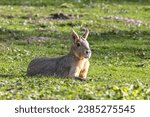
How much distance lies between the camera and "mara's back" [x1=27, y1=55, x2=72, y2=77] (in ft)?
79.5

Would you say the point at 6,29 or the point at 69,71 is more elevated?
the point at 69,71

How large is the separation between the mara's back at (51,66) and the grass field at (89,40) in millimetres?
518

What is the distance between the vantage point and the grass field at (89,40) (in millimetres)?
20422

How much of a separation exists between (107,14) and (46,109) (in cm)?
3351

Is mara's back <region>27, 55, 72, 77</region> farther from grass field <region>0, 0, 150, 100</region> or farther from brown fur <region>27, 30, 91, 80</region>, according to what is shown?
grass field <region>0, 0, 150, 100</region>

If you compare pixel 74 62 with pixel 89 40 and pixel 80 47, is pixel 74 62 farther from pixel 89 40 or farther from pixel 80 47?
pixel 89 40

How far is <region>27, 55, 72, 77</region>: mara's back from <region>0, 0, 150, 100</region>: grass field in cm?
52

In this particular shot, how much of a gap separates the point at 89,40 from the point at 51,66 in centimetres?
1482

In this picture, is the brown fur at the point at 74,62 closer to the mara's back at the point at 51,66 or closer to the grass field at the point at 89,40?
the mara's back at the point at 51,66

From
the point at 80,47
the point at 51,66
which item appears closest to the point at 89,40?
the point at 51,66

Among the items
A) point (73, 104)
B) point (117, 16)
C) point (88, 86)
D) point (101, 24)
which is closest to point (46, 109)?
point (73, 104)

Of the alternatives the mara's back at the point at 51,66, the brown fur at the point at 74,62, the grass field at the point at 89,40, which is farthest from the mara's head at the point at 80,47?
the grass field at the point at 89,40

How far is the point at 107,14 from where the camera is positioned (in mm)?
50844

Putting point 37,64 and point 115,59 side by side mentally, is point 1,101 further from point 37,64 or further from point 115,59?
point 115,59
